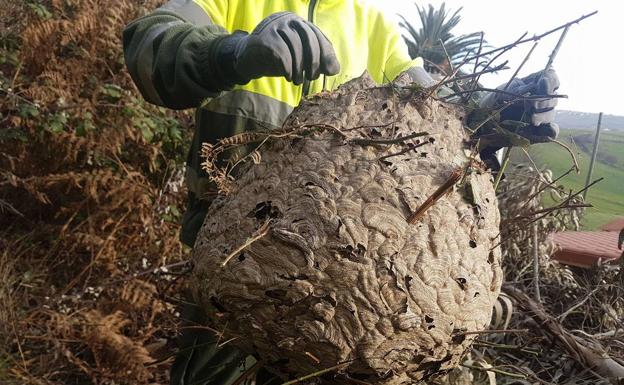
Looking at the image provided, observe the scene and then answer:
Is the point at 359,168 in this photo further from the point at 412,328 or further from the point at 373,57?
the point at 373,57

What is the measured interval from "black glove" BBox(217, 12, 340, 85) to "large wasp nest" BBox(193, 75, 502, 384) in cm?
17

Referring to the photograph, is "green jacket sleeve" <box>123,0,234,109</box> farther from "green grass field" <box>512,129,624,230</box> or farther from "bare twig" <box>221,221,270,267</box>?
"green grass field" <box>512,129,624,230</box>


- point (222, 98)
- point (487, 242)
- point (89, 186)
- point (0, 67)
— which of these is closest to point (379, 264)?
point (487, 242)

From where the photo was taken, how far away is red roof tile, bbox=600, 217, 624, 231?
193 inches

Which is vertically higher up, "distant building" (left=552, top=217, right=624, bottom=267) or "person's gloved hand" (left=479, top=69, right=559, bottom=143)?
"person's gloved hand" (left=479, top=69, right=559, bottom=143)

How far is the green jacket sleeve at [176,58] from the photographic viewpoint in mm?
1518

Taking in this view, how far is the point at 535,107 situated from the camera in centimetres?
152

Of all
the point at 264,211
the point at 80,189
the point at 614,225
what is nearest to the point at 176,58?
the point at 264,211

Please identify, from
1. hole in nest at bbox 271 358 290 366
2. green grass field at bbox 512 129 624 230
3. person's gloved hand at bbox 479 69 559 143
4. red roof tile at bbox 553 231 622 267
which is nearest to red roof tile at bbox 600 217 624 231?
green grass field at bbox 512 129 624 230

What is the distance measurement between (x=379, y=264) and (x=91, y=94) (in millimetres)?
3552

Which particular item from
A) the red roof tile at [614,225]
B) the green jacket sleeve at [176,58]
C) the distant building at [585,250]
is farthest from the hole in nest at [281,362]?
the red roof tile at [614,225]

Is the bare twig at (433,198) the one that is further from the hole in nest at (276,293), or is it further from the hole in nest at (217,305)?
the hole in nest at (217,305)

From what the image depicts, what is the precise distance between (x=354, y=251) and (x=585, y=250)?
8.84 feet

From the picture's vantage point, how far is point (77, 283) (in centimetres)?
389
